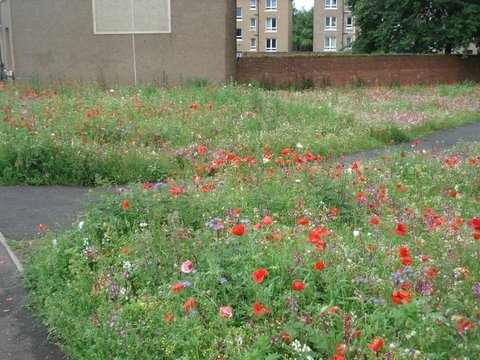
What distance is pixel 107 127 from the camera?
1026 centimetres

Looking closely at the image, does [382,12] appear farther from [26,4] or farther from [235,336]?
[235,336]

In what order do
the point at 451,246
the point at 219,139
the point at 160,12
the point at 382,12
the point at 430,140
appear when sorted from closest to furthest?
the point at 451,246
the point at 219,139
the point at 430,140
the point at 160,12
the point at 382,12

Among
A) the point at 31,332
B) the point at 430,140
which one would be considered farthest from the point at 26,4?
the point at 31,332

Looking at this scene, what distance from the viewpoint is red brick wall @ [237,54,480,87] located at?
24.7m

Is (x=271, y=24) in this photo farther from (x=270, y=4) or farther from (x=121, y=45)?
(x=121, y=45)

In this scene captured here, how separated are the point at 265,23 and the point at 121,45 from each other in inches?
1931

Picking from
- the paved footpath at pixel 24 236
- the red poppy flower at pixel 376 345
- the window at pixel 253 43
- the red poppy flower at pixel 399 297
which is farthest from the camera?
the window at pixel 253 43

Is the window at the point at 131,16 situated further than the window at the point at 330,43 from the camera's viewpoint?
No

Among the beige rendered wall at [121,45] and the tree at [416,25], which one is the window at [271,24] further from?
the beige rendered wall at [121,45]

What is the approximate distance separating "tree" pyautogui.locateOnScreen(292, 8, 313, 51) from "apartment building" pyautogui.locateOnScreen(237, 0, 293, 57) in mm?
14367

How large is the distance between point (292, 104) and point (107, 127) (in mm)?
5346

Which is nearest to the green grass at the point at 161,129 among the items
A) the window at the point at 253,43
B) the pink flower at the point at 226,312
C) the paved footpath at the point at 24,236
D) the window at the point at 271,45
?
the paved footpath at the point at 24,236

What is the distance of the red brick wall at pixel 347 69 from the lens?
24688 millimetres

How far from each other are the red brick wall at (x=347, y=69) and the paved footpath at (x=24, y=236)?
1452 centimetres
